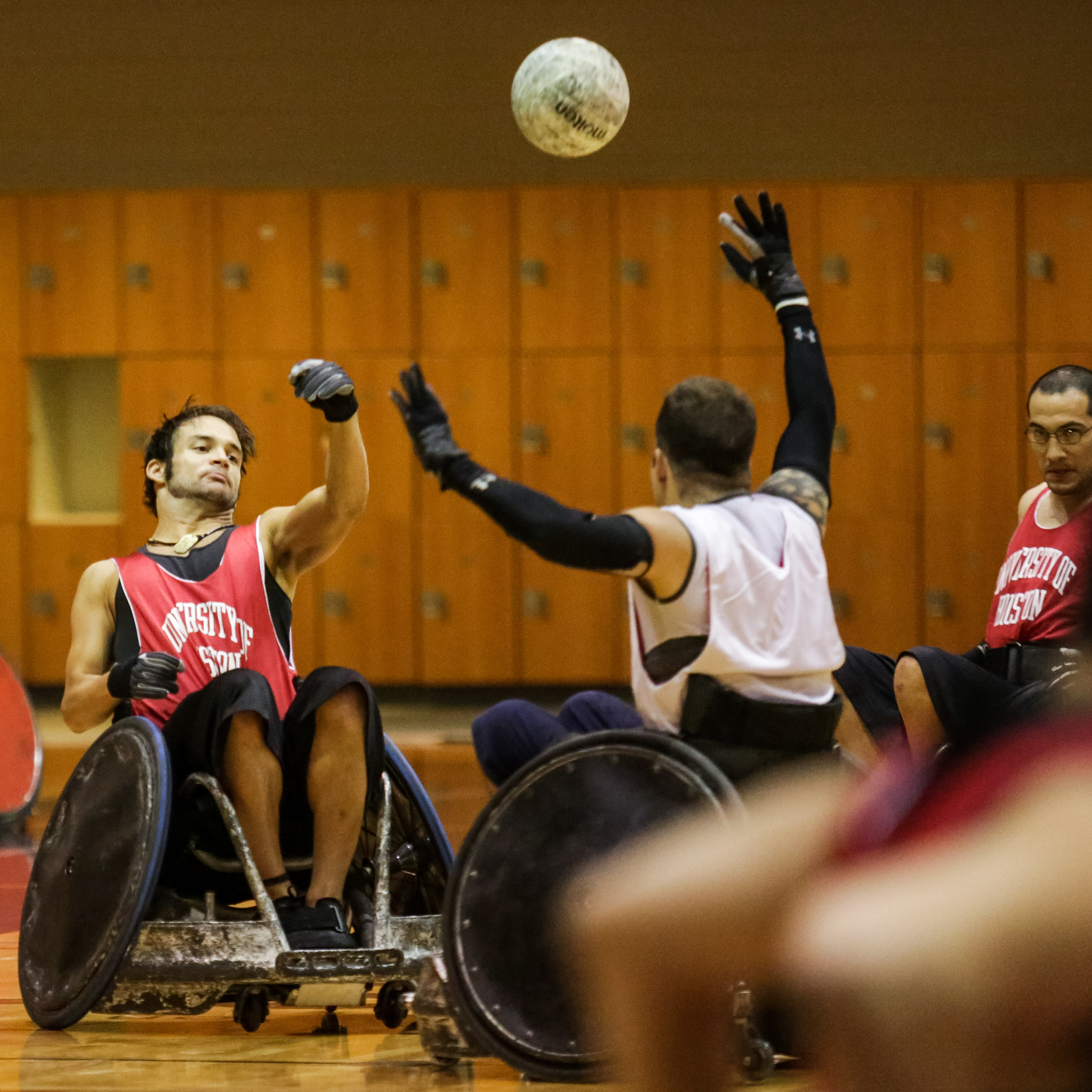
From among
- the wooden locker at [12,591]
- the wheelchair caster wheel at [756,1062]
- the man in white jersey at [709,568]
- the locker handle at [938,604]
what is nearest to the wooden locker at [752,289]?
the locker handle at [938,604]

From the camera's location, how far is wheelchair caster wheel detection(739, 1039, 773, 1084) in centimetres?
223

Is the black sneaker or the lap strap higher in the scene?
the lap strap

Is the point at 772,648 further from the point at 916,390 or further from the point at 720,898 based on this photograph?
the point at 916,390

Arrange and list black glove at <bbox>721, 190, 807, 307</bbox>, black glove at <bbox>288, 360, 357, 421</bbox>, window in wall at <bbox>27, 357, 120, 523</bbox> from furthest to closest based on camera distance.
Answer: window in wall at <bbox>27, 357, 120, 523</bbox>, black glove at <bbox>288, 360, 357, 421</bbox>, black glove at <bbox>721, 190, 807, 307</bbox>

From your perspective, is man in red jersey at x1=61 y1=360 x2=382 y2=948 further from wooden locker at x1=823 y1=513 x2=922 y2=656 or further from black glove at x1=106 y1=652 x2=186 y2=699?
wooden locker at x1=823 y1=513 x2=922 y2=656

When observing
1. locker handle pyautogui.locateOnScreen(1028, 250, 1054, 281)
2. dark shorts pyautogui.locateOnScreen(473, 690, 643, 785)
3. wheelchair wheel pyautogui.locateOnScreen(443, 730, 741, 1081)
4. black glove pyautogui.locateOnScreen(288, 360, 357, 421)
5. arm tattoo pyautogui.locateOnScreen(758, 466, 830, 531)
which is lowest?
wheelchair wheel pyautogui.locateOnScreen(443, 730, 741, 1081)

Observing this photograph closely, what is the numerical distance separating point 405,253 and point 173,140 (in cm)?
143

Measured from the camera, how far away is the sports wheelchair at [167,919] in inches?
103

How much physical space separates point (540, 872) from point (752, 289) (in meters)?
6.48

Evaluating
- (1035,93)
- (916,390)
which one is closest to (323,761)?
(916,390)

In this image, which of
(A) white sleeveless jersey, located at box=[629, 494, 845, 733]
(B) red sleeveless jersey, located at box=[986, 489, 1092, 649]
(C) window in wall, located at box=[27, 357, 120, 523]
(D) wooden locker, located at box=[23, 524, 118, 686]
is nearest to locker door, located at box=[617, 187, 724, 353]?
(C) window in wall, located at box=[27, 357, 120, 523]

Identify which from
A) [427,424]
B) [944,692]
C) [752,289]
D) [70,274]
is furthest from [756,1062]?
[70,274]

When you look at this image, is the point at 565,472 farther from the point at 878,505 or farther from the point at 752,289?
the point at 878,505

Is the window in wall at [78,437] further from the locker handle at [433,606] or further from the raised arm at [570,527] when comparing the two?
the raised arm at [570,527]
